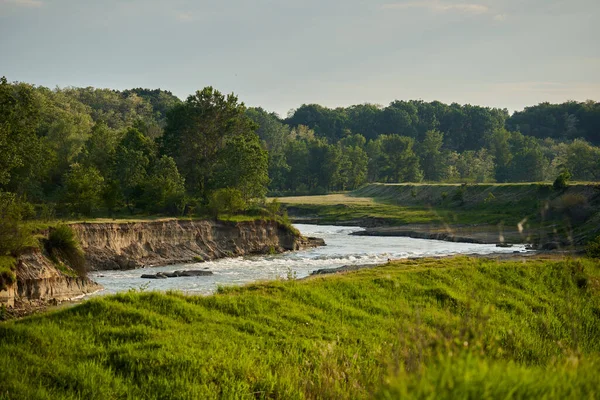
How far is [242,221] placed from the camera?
7875 cm

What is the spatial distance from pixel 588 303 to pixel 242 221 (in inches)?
2132

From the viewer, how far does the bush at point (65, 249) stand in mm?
46594

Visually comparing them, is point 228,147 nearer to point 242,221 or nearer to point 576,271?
point 242,221

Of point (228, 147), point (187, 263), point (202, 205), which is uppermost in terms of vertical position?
point (228, 147)

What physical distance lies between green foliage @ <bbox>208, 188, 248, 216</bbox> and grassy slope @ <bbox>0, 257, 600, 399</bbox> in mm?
51296

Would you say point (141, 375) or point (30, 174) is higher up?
point (30, 174)

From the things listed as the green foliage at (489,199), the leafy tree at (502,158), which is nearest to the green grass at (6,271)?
the green foliage at (489,199)

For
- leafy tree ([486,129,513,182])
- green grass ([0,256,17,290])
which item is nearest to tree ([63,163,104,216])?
green grass ([0,256,17,290])

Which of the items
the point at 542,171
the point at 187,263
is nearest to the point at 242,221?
the point at 187,263

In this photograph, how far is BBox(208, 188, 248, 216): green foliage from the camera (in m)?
78.1

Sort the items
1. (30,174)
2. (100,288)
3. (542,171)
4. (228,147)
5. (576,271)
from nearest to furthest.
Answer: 1. (576,271)
2. (100,288)
3. (30,174)
4. (228,147)
5. (542,171)

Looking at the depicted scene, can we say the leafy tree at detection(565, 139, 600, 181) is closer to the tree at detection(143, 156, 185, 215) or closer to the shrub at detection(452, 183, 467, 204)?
the shrub at detection(452, 183, 467, 204)

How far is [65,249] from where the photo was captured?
48031mm

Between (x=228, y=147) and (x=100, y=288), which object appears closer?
(x=100, y=288)
